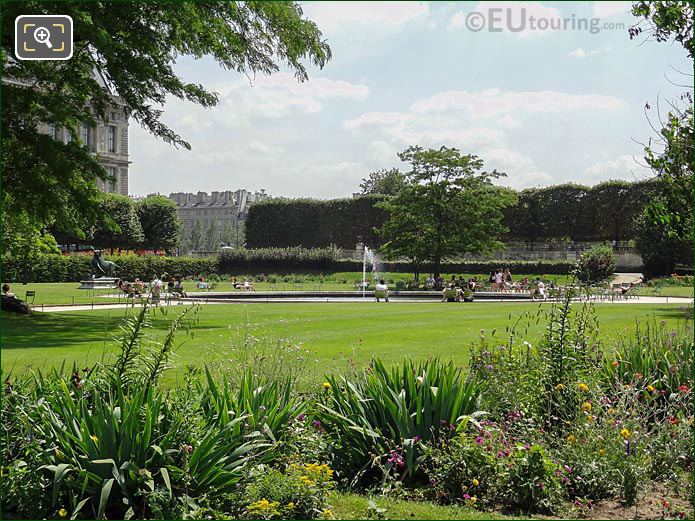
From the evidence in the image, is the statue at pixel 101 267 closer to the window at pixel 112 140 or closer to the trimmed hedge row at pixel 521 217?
the trimmed hedge row at pixel 521 217

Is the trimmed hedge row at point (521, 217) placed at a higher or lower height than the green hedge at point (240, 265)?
higher

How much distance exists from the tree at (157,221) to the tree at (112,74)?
5108 cm

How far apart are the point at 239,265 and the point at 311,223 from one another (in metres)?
16.0

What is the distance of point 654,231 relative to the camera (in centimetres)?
4391

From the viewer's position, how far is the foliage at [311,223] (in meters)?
70.9

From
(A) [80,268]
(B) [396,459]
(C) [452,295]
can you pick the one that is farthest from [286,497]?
(A) [80,268]

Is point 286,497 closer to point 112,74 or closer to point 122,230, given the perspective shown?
point 112,74

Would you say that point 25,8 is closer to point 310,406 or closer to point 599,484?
point 310,406

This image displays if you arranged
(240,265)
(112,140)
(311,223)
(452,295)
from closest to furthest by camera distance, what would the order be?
(452,295)
(240,265)
(311,223)
(112,140)

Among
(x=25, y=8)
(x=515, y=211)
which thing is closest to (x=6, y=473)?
(x=25, y=8)

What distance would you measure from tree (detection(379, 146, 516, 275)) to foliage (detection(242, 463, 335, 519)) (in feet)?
121

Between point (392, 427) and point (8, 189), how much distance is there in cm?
1540

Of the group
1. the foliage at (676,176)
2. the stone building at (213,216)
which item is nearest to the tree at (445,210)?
the foliage at (676,176)

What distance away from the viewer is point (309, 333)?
627 inches
